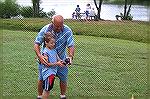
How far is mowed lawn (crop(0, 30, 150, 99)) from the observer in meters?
7.80

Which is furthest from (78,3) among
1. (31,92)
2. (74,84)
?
(31,92)

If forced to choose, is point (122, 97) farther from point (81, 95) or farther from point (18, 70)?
point (18, 70)

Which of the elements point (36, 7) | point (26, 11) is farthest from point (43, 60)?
point (36, 7)

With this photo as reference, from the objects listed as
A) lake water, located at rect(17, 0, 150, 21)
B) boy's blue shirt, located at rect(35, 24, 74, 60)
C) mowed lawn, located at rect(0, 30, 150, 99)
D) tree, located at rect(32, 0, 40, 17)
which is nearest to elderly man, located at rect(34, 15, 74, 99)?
boy's blue shirt, located at rect(35, 24, 74, 60)

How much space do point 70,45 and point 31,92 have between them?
175 cm

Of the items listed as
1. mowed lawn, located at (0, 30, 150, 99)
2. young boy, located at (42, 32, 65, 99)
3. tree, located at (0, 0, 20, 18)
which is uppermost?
tree, located at (0, 0, 20, 18)

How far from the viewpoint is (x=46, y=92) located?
236 inches

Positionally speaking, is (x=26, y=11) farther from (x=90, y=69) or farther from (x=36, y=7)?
(x=90, y=69)

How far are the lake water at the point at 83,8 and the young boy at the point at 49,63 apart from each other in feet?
7.38

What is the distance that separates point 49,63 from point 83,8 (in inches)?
163

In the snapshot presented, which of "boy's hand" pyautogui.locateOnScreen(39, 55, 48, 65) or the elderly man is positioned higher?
the elderly man

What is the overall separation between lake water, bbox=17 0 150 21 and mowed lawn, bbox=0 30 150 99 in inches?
32.5

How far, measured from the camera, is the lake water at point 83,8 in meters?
8.44

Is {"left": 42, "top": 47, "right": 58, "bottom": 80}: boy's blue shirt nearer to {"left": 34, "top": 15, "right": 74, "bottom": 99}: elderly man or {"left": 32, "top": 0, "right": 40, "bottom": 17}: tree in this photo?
{"left": 34, "top": 15, "right": 74, "bottom": 99}: elderly man
